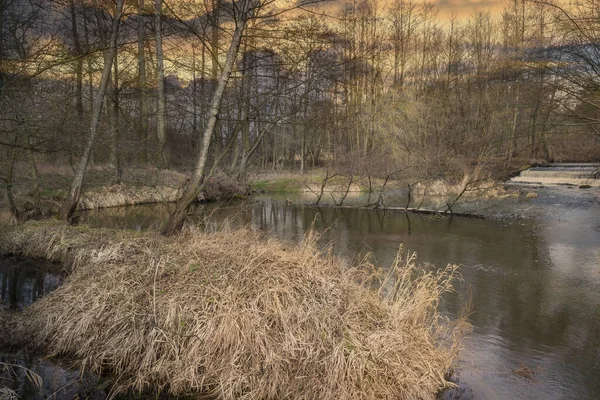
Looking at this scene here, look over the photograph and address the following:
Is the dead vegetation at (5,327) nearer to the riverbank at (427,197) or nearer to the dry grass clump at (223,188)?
the dry grass clump at (223,188)

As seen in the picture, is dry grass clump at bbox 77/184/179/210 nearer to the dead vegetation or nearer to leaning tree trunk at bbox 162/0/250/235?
leaning tree trunk at bbox 162/0/250/235

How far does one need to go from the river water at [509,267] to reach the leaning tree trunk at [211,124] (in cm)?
56

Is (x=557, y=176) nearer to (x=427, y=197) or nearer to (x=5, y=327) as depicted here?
(x=427, y=197)

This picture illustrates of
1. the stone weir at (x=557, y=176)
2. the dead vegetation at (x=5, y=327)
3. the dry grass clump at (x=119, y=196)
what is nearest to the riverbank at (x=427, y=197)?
the stone weir at (x=557, y=176)

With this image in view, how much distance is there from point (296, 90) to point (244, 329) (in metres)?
5.83

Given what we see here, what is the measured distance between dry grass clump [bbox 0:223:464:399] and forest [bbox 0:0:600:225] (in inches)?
113

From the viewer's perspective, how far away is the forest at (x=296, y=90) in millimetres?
7863

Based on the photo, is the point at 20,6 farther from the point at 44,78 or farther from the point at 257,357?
the point at 257,357

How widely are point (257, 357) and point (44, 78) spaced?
28.2 feet

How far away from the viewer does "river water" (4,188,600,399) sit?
5.68 meters

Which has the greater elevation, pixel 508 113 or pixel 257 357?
pixel 508 113

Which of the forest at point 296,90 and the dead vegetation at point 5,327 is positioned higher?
the forest at point 296,90

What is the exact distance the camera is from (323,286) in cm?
518

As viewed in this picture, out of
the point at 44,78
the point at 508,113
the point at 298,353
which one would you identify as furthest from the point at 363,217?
the point at 508,113
